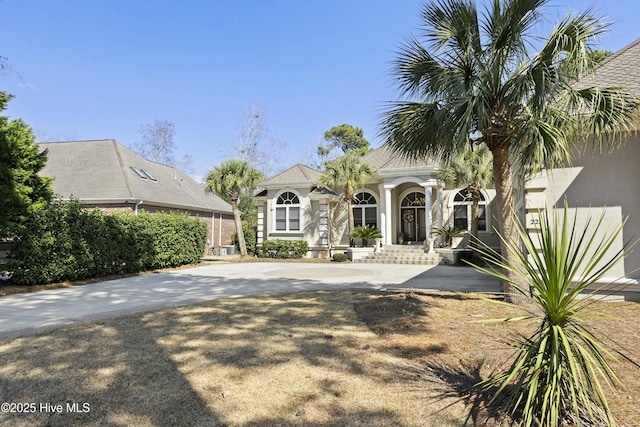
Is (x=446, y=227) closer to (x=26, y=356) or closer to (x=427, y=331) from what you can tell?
(x=427, y=331)

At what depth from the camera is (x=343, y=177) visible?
18297mm

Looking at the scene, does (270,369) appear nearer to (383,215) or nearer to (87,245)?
(87,245)

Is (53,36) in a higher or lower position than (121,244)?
higher

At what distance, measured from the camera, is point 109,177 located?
21516 mm

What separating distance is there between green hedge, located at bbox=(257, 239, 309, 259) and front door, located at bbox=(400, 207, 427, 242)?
5.74 m

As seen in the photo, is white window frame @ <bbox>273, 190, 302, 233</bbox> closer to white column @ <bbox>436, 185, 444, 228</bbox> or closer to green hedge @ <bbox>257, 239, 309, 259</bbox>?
green hedge @ <bbox>257, 239, 309, 259</bbox>

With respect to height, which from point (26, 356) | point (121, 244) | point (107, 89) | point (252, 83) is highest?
point (252, 83)

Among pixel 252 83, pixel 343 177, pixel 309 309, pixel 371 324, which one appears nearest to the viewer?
pixel 371 324

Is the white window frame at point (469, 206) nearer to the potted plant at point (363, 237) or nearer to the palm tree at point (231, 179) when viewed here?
the potted plant at point (363, 237)

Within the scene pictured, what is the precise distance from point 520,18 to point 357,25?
294 inches

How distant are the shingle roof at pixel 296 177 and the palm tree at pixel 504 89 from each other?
1447 centimetres

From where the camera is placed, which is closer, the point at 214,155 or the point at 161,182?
the point at 161,182

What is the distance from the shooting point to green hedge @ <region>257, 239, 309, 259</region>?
20250 mm

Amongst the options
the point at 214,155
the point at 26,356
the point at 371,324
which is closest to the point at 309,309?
the point at 371,324
